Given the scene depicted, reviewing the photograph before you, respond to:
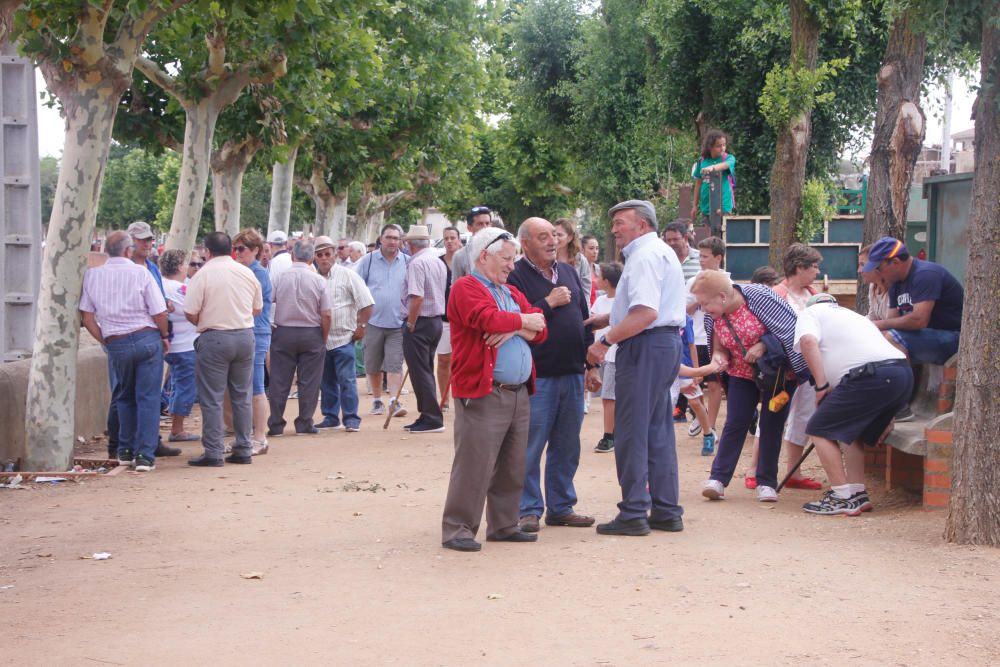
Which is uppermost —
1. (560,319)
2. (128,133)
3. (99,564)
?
(128,133)

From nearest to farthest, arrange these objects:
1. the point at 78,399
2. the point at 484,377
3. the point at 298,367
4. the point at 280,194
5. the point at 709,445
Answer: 1. the point at 484,377
2. the point at 709,445
3. the point at 78,399
4. the point at 298,367
5. the point at 280,194

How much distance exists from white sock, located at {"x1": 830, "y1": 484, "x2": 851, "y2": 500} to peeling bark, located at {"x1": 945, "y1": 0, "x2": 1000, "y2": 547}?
1353mm

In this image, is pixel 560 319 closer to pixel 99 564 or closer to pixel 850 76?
pixel 99 564

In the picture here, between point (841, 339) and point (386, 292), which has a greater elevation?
point (386, 292)

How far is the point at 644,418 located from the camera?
765cm

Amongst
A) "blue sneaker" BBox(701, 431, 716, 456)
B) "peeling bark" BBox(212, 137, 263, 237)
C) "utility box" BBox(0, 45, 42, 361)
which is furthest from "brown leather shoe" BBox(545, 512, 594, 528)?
"peeling bark" BBox(212, 137, 263, 237)

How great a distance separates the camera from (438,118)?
31.2m

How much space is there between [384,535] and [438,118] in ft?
79.6

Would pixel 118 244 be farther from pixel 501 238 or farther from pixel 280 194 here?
pixel 280 194

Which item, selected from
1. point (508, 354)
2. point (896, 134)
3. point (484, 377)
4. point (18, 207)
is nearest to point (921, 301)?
point (508, 354)

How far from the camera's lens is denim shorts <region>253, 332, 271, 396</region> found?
1209 cm

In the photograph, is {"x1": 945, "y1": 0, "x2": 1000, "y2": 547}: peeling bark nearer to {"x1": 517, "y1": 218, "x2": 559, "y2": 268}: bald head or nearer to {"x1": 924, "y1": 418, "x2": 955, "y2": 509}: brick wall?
{"x1": 924, "y1": 418, "x2": 955, "y2": 509}: brick wall

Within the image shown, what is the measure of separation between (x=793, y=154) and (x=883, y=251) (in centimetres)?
603

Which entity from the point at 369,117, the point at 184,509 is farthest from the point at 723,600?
the point at 369,117
